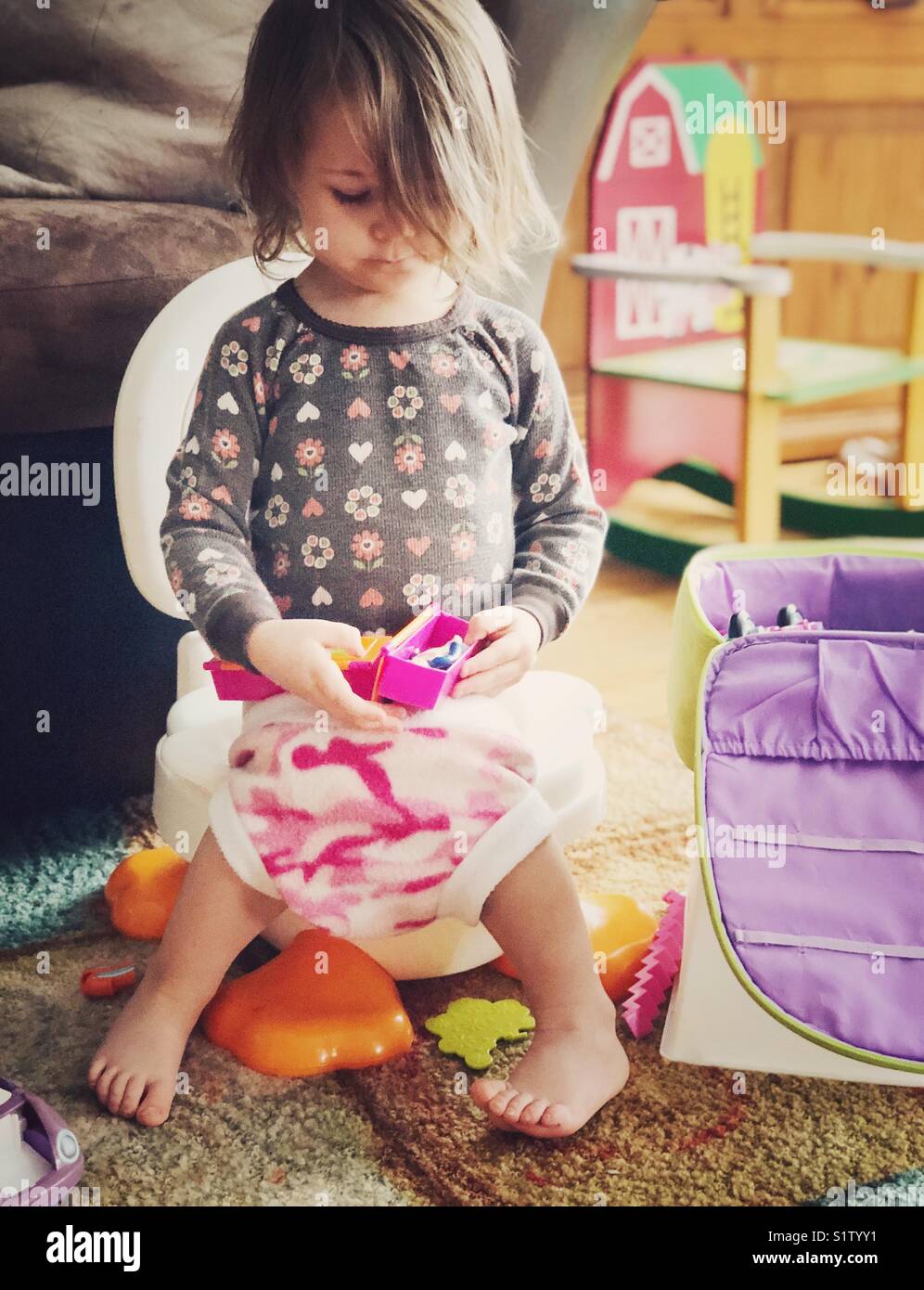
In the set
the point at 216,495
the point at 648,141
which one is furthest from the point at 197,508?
the point at 648,141

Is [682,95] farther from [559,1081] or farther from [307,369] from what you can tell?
[559,1081]

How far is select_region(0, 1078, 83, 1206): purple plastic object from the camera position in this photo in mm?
690

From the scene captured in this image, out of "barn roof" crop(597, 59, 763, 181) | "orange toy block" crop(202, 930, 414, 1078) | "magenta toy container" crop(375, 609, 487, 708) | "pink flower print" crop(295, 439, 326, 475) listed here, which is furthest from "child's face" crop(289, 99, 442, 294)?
"barn roof" crop(597, 59, 763, 181)

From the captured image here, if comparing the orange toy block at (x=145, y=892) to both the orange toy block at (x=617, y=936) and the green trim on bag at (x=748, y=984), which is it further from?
the green trim on bag at (x=748, y=984)

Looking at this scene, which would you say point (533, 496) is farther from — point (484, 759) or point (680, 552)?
point (680, 552)

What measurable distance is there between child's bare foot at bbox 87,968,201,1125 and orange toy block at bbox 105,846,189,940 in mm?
136

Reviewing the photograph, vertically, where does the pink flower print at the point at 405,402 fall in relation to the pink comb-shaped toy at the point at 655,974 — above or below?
above

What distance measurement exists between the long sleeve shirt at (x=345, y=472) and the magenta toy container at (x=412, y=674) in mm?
54

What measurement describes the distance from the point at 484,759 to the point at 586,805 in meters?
0.13

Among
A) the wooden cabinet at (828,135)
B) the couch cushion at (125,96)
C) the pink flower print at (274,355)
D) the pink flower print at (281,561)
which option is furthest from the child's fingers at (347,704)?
the wooden cabinet at (828,135)

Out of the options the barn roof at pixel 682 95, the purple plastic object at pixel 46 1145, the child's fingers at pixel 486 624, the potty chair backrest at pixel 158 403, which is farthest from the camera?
the barn roof at pixel 682 95

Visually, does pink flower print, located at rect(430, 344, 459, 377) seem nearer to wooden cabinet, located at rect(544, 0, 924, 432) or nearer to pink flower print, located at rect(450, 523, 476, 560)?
pink flower print, located at rect(450, 523, 476, 560)

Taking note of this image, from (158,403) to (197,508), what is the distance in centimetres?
13

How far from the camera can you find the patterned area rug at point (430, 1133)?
2.39 ft
